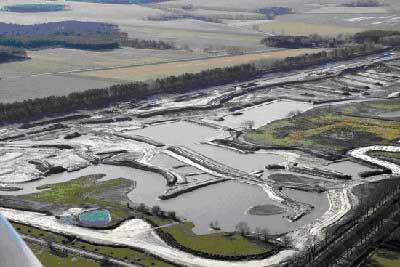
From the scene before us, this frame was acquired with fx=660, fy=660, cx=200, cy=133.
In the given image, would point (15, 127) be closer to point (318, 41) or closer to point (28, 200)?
point (28, 200)

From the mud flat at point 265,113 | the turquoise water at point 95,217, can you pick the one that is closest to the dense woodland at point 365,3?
the mud flat at point 265,113

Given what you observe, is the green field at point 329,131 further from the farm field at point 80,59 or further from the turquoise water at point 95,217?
the farm field at point 80,59

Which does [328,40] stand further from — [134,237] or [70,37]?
[134,237]

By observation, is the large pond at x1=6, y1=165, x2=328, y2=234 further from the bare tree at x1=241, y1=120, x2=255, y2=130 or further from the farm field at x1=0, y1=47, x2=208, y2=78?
the farm field at x1=0, y1=47, x2=208, y2=78

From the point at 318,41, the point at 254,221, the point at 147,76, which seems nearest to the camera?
the point at 254,221

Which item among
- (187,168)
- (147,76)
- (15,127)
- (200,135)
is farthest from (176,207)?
(147,76)

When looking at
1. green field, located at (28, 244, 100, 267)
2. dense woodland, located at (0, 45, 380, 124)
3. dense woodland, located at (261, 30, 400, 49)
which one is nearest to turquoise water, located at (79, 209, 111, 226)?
green field, located at (28, 244, 100, 267)
